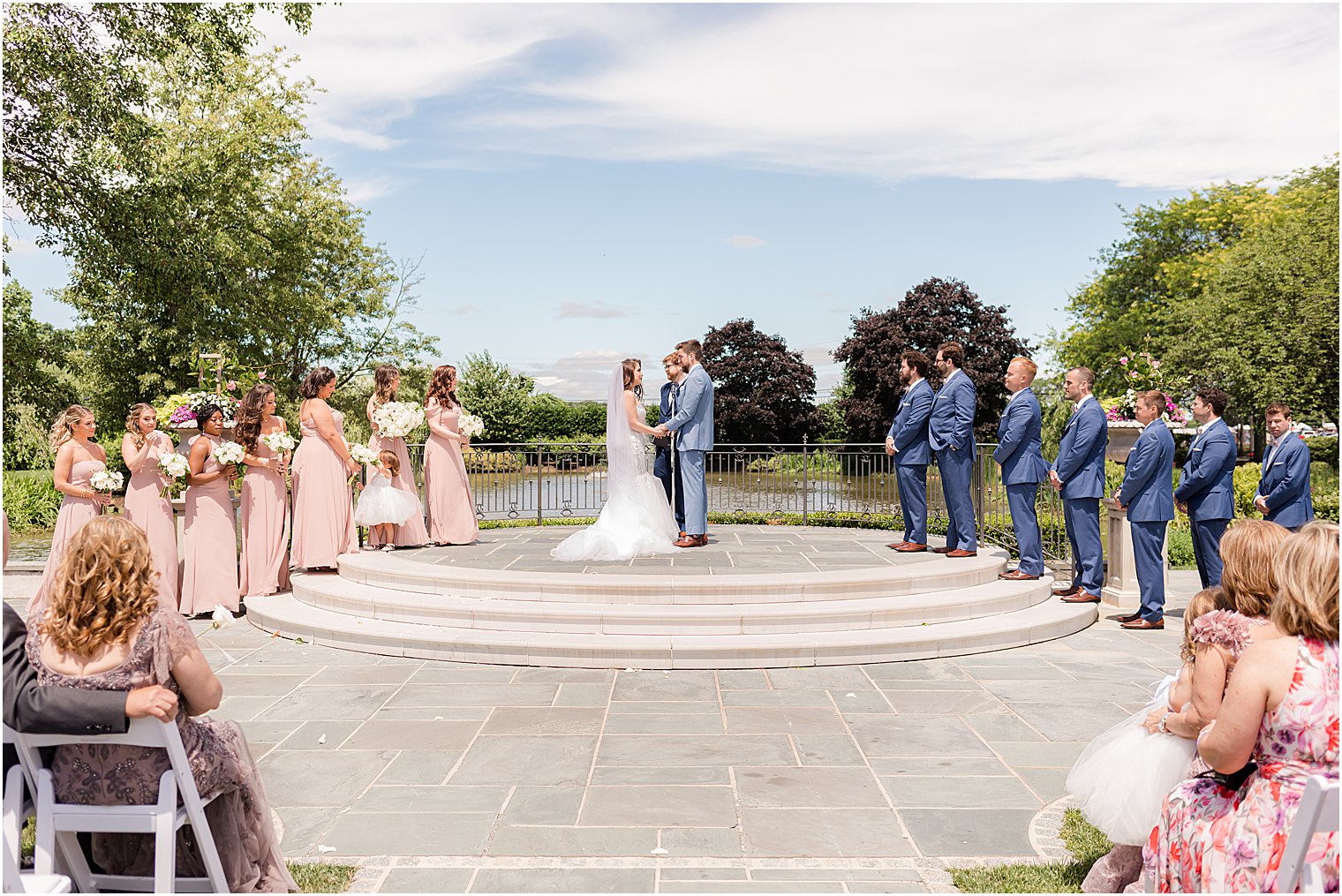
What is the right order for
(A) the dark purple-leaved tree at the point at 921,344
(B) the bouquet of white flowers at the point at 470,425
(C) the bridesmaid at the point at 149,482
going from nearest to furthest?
(C) the bridesmaid at the point at 149,482 → (B) the bouquet of white flowers at the point at 470,425 → (A) the dark purple-leaved tree at the point at 921,344

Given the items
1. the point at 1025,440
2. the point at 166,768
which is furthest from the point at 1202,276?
the point at 166,768

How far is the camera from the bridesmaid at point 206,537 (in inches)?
387

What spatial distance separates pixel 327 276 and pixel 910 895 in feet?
108

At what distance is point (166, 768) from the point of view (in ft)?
11.0

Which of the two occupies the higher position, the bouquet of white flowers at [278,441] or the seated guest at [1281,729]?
the bouquet of white flowers at [278,441]

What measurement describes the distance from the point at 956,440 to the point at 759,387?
123 feet

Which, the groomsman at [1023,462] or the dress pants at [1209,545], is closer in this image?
the dress pants at [1209,545]

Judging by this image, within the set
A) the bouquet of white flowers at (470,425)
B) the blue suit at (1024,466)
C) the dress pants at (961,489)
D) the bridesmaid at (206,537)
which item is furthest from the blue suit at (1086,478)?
the bridesmaid at (206,537)

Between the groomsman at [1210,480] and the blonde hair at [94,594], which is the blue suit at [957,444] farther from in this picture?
the blonde hair at [94,594]

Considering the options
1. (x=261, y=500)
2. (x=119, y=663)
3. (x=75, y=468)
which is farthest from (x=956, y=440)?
(x=75, y=468)

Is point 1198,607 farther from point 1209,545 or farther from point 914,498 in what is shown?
point 914,498

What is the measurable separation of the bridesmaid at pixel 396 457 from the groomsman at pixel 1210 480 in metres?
8.28

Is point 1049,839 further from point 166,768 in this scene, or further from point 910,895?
point 166,768

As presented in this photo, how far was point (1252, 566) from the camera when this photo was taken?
3.29 meters
